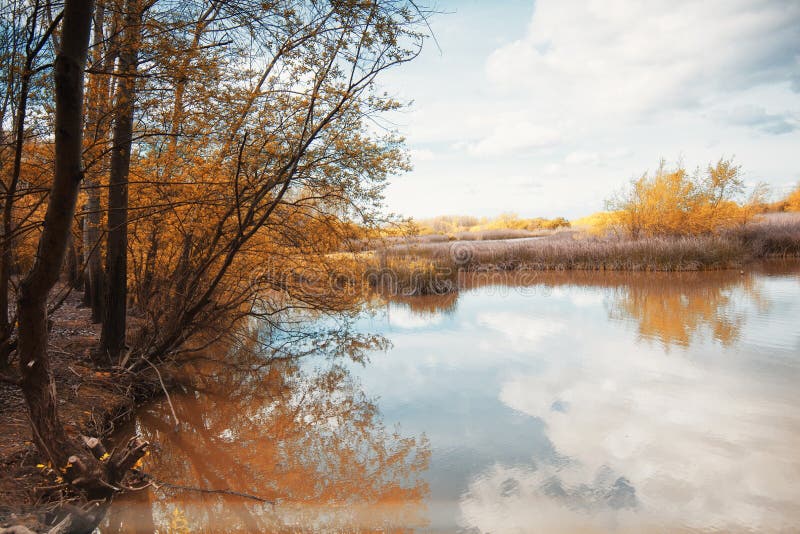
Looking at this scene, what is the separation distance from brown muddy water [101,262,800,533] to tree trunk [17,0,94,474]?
49.1 inches

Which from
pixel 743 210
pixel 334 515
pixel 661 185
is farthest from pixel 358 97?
pixel 743 210

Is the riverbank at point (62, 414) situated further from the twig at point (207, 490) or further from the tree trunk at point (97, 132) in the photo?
the tree trunk at point (97, 132)

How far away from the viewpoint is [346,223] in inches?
275

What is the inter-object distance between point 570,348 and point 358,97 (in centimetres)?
485

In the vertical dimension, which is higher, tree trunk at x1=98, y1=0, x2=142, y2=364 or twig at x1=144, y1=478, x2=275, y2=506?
tree trunk at x1=98, y1=0, x2=142, y2=364

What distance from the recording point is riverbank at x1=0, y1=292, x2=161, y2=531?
3.15m

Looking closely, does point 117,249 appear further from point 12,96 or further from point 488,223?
point 488,223

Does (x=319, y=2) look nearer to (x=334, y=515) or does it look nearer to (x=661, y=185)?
(x=334, y=515)

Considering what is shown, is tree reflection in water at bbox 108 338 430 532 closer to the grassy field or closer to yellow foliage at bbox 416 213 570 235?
the grassy field

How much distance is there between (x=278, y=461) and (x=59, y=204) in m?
2.85

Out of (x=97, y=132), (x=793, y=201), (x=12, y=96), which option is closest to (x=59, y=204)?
(x=12, y=96)

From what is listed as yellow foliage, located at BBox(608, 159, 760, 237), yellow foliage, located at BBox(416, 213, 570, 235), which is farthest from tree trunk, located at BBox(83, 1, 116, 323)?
yellow foliage, located at BBox(416, 213, 570, 235)

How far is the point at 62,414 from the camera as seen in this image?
4324 mm

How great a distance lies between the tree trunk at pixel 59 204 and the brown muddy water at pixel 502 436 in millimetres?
1247
